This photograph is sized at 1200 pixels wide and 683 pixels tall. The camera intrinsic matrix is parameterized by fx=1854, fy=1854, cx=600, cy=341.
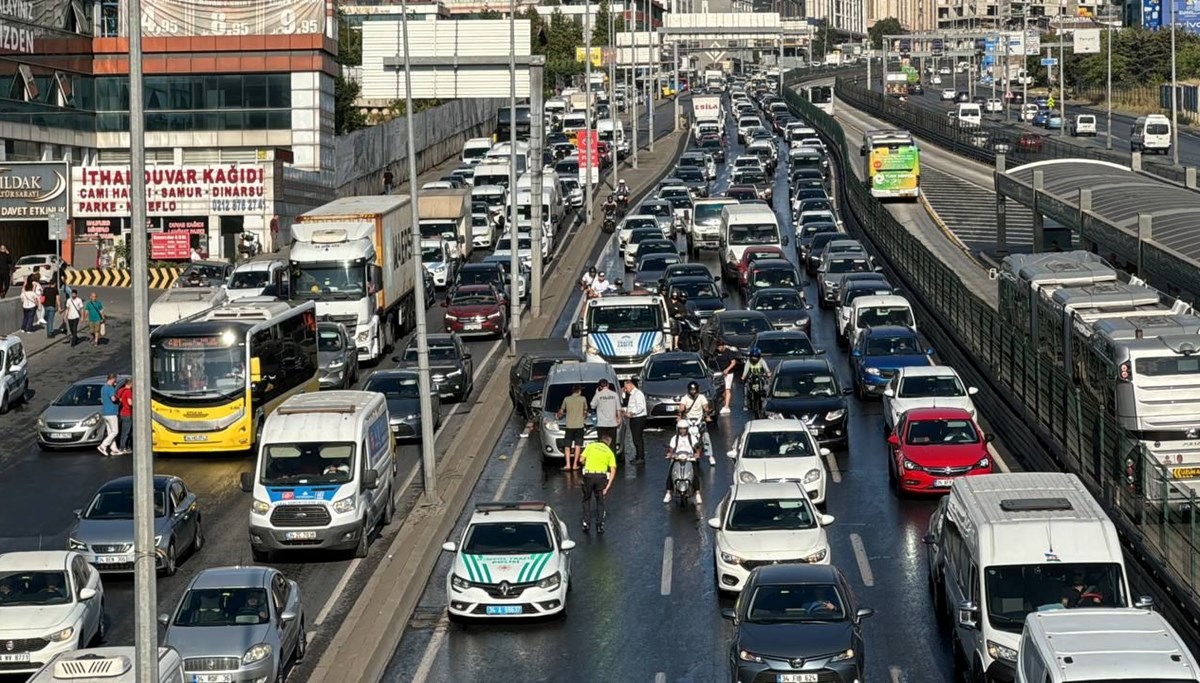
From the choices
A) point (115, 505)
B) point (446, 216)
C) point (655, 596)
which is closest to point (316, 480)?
point (115, 505)

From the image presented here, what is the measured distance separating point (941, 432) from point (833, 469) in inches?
132

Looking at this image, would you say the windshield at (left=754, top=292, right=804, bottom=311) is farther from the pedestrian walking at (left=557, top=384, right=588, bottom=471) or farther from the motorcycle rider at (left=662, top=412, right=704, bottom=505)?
the motorcycle rider at (left=662, top=412, right=704, bottom=505)

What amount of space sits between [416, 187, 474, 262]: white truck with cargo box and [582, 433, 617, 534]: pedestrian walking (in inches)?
1333

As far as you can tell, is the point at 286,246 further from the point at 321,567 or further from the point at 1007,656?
the point at 1007,656

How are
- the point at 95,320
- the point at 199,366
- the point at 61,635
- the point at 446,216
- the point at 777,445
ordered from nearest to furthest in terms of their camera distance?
1. the point at 61,635
2. the point at 777,445
3. the point at 199,366
4. the point at 95,320
5. the point at 446,216

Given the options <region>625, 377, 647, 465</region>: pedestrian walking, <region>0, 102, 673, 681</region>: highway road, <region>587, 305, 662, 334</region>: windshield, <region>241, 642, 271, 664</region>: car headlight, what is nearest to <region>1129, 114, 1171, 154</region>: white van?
<region>0, 102, 673, 681</region>: highway road

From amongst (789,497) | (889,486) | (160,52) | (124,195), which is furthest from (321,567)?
(160,52)

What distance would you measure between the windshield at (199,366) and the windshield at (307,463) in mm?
7798

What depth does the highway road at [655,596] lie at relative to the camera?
2342 cm

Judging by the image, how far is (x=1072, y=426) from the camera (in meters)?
31.0

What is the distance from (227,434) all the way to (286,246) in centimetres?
3875

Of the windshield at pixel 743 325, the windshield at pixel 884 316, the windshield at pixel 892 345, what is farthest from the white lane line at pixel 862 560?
the windshield at pixel 884 316

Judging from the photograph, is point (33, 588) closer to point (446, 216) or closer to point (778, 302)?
point (778, 302)

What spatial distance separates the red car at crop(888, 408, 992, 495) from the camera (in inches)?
1230
